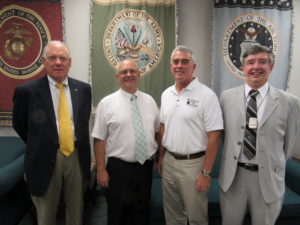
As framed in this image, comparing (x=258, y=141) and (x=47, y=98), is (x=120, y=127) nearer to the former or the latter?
(x=47, y=98)

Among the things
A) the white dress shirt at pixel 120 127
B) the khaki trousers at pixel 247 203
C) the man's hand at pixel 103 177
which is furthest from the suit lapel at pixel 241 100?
the man's hand at pixel 103 177

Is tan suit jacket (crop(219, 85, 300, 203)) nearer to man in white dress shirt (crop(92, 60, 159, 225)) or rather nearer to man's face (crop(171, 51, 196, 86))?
man's face (crop(171, 51, 196, 86))

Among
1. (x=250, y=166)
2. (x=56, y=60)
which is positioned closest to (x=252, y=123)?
(x=250, y=166)

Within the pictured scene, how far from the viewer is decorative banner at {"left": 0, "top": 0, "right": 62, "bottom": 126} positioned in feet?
8.54

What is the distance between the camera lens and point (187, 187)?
5.59 feet

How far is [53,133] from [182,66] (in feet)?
3.22

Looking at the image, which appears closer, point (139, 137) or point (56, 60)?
point (56, 60)

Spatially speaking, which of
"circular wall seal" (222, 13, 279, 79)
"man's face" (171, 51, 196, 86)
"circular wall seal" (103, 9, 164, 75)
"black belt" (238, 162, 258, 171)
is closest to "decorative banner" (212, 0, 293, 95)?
"circular wall seal" (222, 13, 279, 79)

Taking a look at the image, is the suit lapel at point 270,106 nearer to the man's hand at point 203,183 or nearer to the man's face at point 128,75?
the man's hand at point 203,183

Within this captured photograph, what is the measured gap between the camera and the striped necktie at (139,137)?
1.76 metres

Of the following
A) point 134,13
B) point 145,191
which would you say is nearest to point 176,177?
point 145,191

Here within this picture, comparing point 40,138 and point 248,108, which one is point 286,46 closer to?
point 248,108

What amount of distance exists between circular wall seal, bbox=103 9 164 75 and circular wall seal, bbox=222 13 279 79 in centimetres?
75

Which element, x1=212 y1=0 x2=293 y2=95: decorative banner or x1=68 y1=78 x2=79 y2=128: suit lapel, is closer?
x1=68 y1=78 x2=79 y2=128: suit lapel
